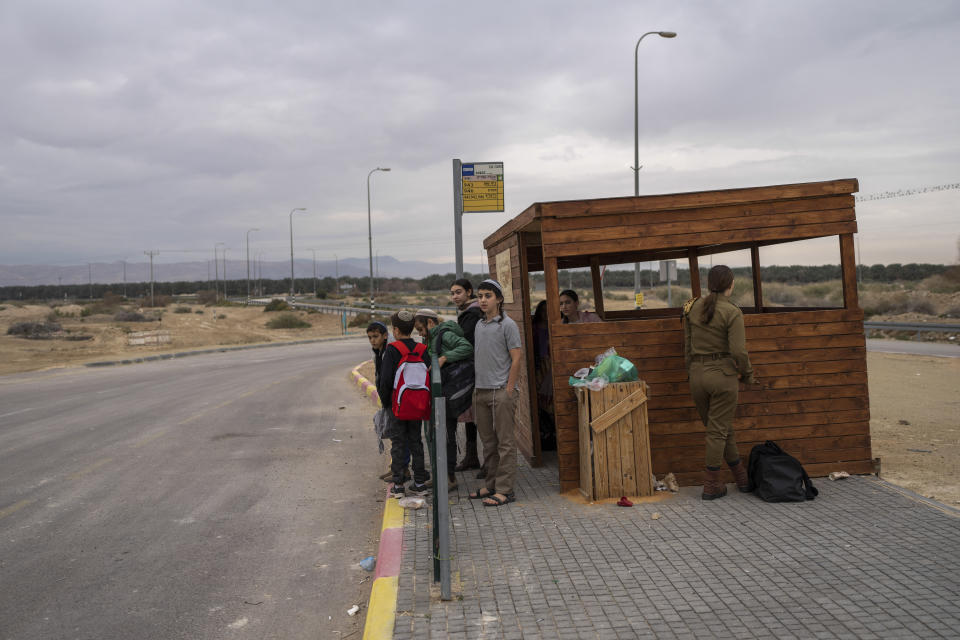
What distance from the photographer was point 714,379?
19.0 feet

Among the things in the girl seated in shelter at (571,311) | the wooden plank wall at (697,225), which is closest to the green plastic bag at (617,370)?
the wooden plank wall at (697,225)

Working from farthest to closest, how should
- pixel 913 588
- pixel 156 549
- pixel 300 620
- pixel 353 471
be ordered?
1. pixel 353 471
2. pixel 156 549
3. pixel 300 620
4. pixel 913 588

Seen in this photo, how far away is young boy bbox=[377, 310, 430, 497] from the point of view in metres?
6.21

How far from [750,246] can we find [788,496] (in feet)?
11.8

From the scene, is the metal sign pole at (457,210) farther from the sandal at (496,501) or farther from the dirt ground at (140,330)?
the dirt ground at (140,330)

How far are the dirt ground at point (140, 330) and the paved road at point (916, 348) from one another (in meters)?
26.7

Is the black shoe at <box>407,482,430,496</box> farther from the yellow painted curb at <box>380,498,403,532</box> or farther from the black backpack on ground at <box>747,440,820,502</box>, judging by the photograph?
the black backpack on ground at <box>747,440,820,502</box>

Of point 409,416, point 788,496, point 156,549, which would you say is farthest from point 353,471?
point 788,496

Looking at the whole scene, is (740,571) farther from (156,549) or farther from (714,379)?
(156,549)

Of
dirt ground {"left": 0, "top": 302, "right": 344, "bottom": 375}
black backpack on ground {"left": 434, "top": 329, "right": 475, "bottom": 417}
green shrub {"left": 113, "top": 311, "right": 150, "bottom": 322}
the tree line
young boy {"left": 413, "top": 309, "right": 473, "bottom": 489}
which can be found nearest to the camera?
young boy {"left": 413, "top": 309, "right": 473, "bottom": 489}

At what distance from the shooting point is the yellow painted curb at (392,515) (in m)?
5.62

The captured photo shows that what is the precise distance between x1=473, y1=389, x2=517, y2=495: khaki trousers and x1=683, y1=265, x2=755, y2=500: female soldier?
159cm

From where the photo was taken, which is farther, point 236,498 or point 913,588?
point 236,498

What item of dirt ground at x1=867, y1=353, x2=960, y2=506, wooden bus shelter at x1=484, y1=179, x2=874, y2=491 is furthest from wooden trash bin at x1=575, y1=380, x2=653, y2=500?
dirt ground at x1=867, y1=353, x2=960, y2=506
